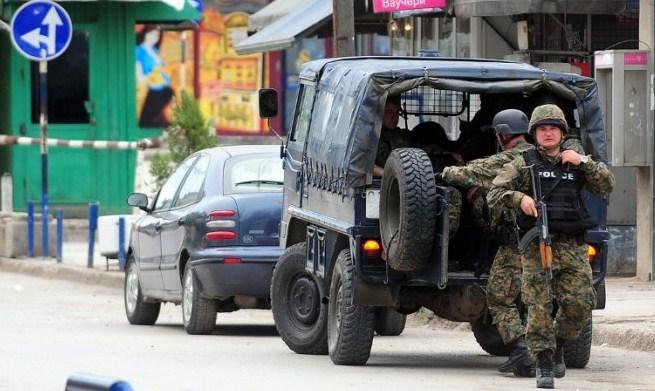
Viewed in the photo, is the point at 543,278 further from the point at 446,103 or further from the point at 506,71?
the point at 446,103

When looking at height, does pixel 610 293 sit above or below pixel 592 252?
below

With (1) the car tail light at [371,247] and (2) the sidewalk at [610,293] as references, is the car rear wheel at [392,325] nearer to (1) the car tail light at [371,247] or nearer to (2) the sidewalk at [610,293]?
(2) the sidewalk at [610,293]

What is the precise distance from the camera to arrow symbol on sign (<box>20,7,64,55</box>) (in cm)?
2220

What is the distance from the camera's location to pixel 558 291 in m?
11.2

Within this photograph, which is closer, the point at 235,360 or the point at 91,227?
the point at 235,360

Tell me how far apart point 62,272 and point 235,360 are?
911 cm

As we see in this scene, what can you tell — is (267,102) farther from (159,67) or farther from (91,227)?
(159,67)

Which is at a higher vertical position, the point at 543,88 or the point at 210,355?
the point at 543,88

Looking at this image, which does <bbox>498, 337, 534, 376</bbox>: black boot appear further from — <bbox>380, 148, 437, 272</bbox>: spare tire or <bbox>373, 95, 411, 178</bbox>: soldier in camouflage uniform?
<bbox>373, 95, 411, 178</bbox>: soldier in camouflage uniform

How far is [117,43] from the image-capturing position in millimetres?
28219

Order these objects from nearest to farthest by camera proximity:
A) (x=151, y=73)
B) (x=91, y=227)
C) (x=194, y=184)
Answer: (x=194, y=184) → (x=91, y=227) → (x=151, y=73)

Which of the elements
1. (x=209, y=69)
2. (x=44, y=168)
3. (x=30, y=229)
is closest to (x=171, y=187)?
(x=44, y=168)

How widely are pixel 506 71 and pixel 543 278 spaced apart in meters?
Answer: 1.87

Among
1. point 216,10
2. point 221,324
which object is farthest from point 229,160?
point 216,10
